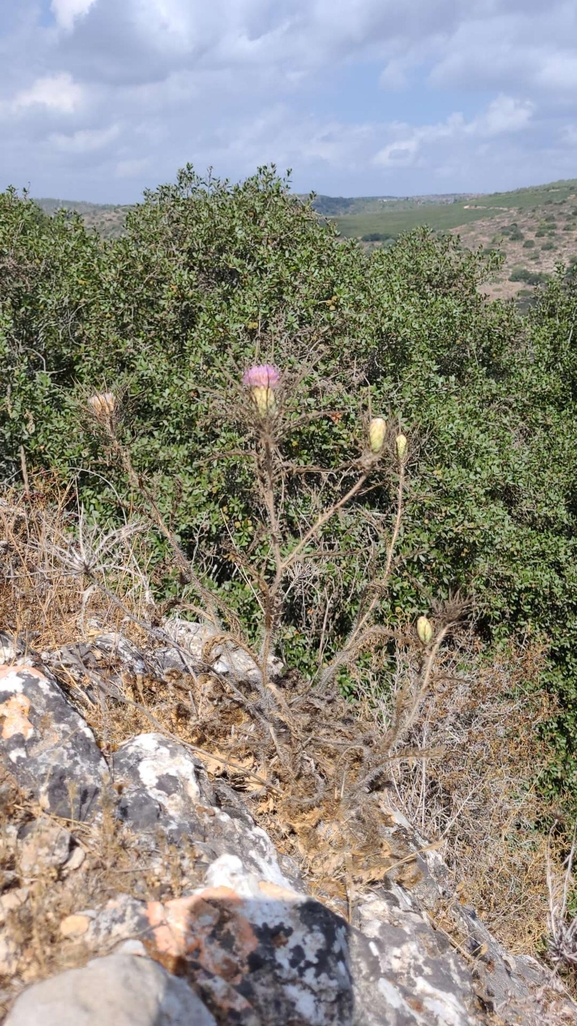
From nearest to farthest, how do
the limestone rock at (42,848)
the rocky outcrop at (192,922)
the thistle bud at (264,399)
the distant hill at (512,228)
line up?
the rocky outcrop at (192,922) < the limestone rock at (42,848) < the thistle bud at (264,399) < the distant hill at (512,228)

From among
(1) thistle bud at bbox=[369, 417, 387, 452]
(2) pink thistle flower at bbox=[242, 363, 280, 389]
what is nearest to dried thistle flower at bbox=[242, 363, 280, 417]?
(2) pink thistle flower at bbox=[242, 363, 280, 389]

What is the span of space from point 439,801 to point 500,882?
63cm

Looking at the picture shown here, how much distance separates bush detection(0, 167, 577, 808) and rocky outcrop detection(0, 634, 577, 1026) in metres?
1.77

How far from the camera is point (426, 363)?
250 inches

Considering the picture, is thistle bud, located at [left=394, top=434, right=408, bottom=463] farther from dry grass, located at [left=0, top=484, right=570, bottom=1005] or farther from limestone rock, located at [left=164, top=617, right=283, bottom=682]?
limestone rock, located at [left=164, top=617, right=283, bottom=682]

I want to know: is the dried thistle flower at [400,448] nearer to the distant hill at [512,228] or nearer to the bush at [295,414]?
the bush at [295,414]

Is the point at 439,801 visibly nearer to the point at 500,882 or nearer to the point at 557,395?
the point at 500,882

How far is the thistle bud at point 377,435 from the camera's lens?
2.19m

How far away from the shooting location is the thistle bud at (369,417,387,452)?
219 centimetres

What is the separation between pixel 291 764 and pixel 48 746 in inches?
35.8

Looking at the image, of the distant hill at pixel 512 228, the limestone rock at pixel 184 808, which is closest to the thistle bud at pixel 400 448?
the limestone rock at pixel 184 808

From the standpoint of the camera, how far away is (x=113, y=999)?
1.37 meters

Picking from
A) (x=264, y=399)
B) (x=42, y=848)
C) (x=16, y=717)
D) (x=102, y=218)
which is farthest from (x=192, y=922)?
(x=102, y=218)

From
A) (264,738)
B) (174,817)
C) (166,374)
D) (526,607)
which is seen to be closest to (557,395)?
(526,607)
